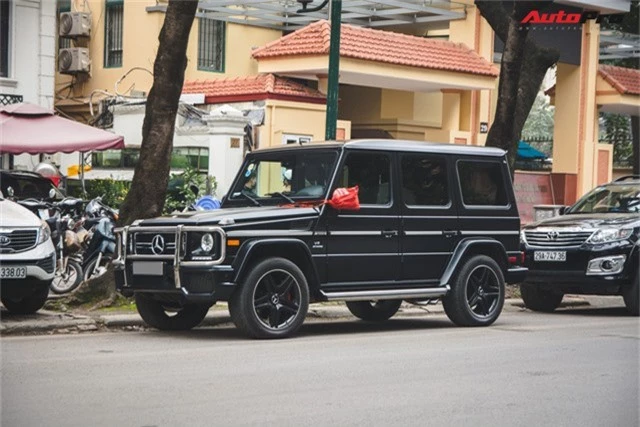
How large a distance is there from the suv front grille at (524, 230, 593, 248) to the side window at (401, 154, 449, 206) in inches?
118

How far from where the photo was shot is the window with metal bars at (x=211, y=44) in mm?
30328

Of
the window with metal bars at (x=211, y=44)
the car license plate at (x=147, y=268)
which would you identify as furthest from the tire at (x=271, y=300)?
the window with metal bars at (x=211, y=44)

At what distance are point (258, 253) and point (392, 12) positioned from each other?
18.4 metres

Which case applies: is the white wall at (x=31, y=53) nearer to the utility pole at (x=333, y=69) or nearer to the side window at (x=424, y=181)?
the utility pole at (x=333, y=69)

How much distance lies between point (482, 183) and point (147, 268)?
442cm

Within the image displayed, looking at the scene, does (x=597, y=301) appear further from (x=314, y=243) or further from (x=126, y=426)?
(x=126, y=426)

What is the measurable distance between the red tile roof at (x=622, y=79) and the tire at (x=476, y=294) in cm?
1913

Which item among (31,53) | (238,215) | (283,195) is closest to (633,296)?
(283,195)

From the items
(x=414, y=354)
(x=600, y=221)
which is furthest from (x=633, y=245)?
(x=414, y=354)

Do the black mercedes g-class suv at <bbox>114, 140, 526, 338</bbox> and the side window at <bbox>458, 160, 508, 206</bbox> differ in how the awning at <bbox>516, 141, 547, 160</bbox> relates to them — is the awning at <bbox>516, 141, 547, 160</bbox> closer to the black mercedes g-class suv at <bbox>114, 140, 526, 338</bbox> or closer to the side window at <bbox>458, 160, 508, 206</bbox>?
the side window at <bbox>458, 160, 508, 206</bbox>

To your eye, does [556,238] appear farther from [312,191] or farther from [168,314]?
[168,314]

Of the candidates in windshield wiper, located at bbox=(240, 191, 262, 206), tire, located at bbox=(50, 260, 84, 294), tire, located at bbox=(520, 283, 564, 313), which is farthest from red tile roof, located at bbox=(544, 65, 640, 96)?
windshield wiper, located at bbox=(240, 191, 262, 206)

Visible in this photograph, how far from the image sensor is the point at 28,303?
13.8 m

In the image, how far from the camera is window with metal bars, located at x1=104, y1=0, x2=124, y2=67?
30.8 m
